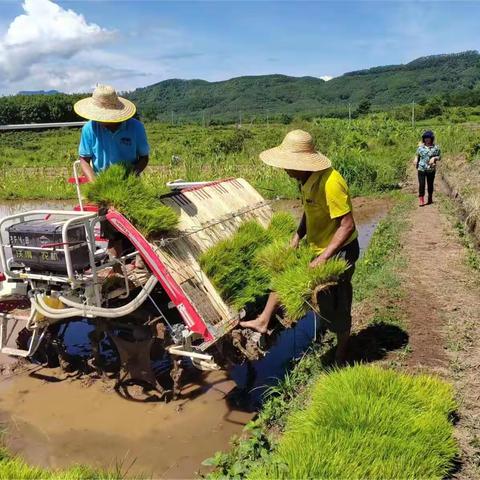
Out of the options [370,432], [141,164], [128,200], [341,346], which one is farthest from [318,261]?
[141,164]

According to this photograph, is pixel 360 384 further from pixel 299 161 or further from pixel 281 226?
pixel 281 226

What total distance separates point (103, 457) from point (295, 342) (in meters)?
2.59

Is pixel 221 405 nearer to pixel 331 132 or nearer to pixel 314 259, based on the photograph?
pixel 314 259

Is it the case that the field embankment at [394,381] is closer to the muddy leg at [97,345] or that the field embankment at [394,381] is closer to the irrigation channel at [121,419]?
the irrigation channel at [121,419]

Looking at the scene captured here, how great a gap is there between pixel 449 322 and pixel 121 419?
128 inches

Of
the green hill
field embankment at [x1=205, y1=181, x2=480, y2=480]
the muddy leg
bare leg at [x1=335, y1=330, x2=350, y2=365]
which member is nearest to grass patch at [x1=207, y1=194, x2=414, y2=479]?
field embankment at [x1=205, y1=181, x2=480, y2=480]

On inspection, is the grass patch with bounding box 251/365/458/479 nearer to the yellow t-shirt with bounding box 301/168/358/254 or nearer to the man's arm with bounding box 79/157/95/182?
the yellow t-shirt with bounding box 301/168/358/254

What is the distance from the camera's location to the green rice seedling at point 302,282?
3814 millimetres

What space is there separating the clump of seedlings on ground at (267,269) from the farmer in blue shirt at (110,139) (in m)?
0.98

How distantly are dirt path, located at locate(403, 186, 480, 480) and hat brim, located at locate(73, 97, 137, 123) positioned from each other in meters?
3.29

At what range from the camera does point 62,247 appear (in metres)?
4.38

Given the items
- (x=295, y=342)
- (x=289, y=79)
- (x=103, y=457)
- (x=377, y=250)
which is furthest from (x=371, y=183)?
(x=289, y=79)

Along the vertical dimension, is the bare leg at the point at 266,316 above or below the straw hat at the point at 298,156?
below

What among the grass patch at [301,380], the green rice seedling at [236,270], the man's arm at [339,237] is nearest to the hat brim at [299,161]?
the man's arm at [339,237]
